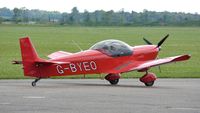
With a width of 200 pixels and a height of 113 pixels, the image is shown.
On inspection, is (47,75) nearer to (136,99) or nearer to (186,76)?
(136,99)

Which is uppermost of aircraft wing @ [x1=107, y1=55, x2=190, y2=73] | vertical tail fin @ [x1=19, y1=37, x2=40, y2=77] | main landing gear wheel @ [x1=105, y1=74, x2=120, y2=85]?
vertical tail fin @ [x1=19, y1=37, x2=40, y2=77]

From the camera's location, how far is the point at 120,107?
15.7 meters

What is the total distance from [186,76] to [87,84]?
20.3 feet

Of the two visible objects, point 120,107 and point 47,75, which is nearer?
point 120,107

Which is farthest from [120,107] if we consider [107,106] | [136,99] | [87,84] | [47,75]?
[87,84]

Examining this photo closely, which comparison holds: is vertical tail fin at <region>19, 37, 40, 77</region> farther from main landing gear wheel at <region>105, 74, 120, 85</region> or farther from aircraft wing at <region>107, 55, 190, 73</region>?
main landing gear wheel at <region>105, 74, 120, 85</region>

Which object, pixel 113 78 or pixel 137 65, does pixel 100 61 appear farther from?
pixel 137 65

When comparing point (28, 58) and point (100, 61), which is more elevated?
point (28, 58)

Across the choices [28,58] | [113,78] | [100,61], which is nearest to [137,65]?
[113,78]

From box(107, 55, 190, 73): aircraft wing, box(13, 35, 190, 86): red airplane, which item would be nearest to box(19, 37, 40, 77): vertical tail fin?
box(13, 35, 190, 86): red airplane

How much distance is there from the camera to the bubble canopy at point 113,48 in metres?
23.4

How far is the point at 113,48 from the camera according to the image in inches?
928

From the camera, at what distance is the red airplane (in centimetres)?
2158

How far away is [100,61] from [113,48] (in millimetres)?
815
